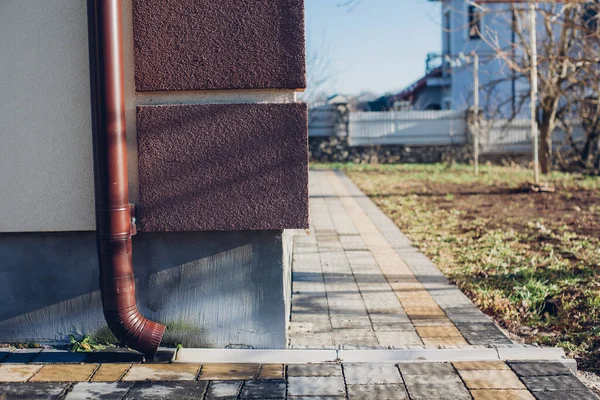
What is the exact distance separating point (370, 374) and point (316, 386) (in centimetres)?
35

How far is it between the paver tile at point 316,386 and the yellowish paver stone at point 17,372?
1.42m

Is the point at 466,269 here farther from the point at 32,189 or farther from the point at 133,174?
the point at 32,189

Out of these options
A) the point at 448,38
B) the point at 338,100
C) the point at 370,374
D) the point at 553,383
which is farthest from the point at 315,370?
the point at 448,38

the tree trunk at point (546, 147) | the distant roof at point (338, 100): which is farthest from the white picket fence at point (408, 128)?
the tree trunk at point (546, 147)

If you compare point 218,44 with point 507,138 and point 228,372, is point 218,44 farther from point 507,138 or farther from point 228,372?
point 507,138

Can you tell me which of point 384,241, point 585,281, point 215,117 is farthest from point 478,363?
point 384,241

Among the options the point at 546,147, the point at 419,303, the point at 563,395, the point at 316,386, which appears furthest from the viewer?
the point at 546,147

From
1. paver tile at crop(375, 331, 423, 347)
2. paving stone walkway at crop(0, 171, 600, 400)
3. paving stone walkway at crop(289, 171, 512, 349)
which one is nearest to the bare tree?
paving stone walkway at crop(289, 171, 512, 349)

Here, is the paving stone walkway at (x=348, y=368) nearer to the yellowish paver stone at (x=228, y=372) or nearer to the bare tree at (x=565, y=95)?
the yellowish paver stone at (x=228, y=372)

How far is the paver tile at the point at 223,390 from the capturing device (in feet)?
10.7

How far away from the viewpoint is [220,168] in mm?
3873

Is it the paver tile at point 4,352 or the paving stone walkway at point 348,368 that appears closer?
the paving stone walkway at point 348,368

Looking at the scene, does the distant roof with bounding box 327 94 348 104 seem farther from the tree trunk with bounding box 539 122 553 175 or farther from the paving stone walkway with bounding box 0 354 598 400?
the paving stone walkway with bounding box 0 354 598 400

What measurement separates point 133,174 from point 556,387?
2.61 m
